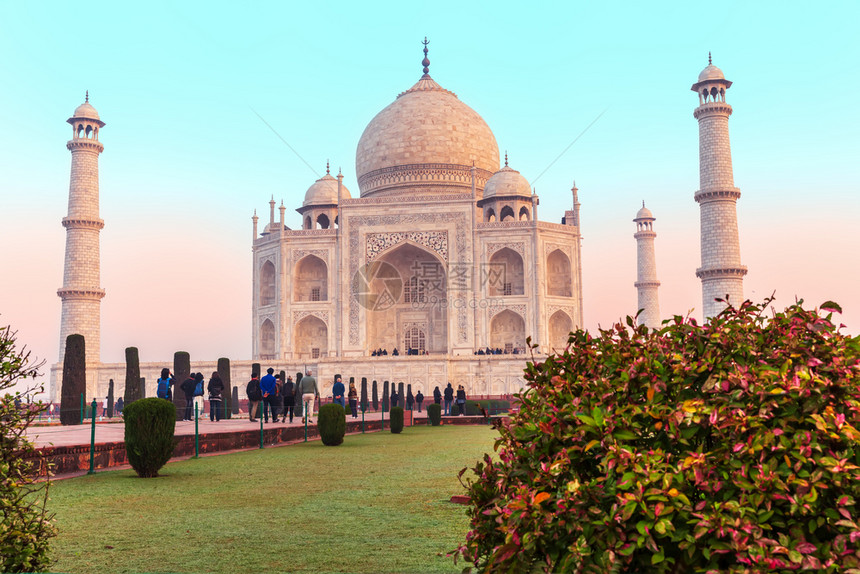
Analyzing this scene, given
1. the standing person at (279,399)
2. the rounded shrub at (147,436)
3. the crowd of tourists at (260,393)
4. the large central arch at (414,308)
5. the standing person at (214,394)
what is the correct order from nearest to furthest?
the rounded shrub at (147,436) → the crowd of tourists at (260,393) → the standing person at (279,399) → the standing person at (214,394) → the large central arch at (414,308)

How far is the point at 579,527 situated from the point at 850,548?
0.60 m

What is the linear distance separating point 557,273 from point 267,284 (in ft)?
38.3

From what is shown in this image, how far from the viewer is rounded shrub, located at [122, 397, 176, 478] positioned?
686cm

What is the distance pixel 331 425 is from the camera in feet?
34.4

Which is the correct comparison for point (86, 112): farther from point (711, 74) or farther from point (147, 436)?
point (147, 436)

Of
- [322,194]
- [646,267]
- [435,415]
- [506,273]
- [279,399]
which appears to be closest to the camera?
[279,399]

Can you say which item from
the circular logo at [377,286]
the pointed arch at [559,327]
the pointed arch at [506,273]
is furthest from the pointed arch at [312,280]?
the pointed arch at [559,327]

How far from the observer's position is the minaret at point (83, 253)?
2908 cm

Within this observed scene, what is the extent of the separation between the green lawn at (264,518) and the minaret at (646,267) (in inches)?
1273

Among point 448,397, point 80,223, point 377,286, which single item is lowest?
point 448,397

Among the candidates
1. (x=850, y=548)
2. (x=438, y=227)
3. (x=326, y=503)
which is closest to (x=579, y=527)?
(x=850, y=548)

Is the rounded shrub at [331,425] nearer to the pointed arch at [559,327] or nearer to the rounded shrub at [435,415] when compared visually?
the rounded shrub at [435,415]

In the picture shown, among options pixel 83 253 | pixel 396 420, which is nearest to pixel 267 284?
pixel 83 253

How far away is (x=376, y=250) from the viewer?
30766 millimetres
